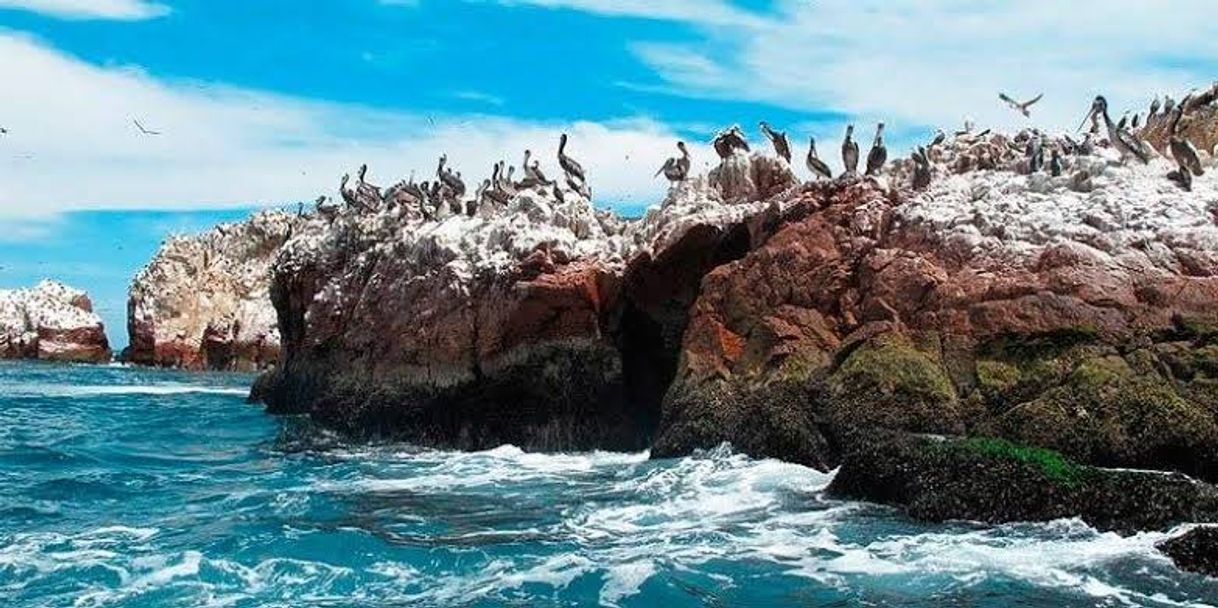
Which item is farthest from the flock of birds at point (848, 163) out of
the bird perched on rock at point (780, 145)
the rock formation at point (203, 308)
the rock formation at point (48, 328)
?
the rock formation at point (48, 328)

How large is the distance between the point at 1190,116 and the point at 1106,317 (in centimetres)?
1340

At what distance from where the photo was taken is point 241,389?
47031 millimetres

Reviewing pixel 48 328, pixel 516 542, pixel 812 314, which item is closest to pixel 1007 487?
pixel 516 542

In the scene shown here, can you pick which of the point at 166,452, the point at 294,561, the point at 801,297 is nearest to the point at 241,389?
the point at 166,452

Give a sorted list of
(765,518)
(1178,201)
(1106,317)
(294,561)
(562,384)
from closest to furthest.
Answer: (294,561), (765,518), (1106,317), (1178,201), (562,384)

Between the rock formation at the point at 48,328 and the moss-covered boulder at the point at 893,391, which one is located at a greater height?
the rock formation at the point at 48,328

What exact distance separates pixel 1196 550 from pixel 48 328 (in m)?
78.9

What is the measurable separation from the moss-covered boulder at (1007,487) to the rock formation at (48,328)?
240 feet

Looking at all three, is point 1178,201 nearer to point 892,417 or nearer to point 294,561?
point 892,417

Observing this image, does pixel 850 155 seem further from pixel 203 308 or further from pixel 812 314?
pixel 203 308

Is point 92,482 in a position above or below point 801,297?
below

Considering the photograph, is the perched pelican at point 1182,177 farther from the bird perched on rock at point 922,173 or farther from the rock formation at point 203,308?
the rock formation at point 203,308

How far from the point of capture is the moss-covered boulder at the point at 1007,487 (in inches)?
488

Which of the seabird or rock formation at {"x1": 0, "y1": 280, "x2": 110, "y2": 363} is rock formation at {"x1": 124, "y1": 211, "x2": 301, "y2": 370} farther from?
the seabird
